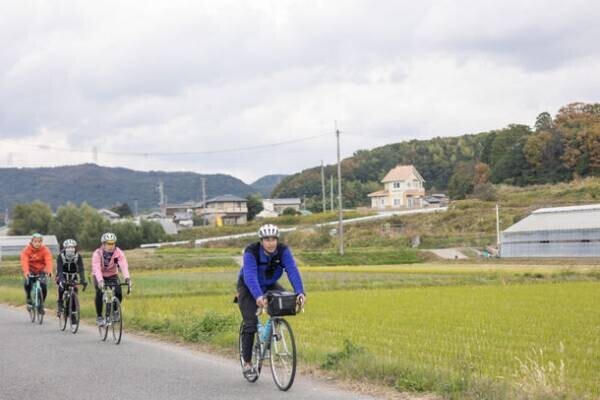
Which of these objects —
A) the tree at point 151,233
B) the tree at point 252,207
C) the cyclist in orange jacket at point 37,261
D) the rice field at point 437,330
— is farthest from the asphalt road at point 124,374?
the tree at point 252,207

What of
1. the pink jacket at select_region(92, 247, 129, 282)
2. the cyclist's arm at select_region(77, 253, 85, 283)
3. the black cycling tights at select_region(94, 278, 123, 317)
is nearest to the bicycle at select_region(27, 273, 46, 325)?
the cyclist's arm at select_region(77, 253, 85, 283)

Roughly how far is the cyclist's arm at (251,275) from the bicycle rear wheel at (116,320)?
572 cm

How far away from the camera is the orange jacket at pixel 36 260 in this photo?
18.7 metres

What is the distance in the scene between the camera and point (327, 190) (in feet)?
472

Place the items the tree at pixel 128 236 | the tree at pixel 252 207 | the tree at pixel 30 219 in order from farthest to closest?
the tree at pixel 252 207 < the tree at pixel 30 219 < the tree at pixel 128 236

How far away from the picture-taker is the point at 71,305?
16672 mm

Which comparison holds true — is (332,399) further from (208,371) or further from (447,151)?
(447,151)

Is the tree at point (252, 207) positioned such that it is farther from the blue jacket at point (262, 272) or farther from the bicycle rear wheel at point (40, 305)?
the blue jacket at point (262, 272)

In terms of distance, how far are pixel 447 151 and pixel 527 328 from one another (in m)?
133

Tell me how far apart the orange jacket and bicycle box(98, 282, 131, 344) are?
4.20 meters

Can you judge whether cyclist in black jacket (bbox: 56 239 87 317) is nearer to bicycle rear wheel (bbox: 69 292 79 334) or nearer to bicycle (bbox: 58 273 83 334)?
bicycle (bbox: 58 273 83 334)

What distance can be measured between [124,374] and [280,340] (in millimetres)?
2445

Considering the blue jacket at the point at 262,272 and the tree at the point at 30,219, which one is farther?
the tree at the point at 30,219

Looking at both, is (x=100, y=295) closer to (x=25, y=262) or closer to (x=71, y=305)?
(x=71, y=305)
